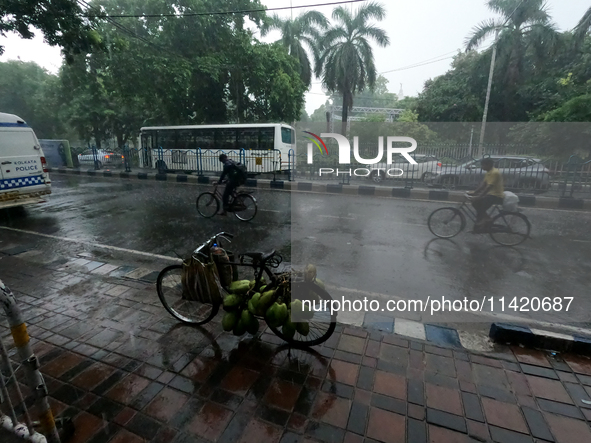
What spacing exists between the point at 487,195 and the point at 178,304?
5.19 metres

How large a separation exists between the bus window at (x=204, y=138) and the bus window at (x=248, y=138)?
1565 millimetres

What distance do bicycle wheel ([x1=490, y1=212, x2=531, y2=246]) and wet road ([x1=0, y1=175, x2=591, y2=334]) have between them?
198 mm

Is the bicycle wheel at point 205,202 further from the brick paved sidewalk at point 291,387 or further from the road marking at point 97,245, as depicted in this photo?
the brick paved sidewalk at point 291,387

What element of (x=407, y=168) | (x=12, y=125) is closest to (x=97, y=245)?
(x=12, y=125)

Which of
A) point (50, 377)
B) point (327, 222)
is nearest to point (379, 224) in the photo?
point (327, 222)

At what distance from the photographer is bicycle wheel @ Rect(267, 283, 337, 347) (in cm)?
271

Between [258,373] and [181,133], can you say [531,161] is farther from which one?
[181,133]

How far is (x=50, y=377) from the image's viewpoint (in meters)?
2.47

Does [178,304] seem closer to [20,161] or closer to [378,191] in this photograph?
[20,161]

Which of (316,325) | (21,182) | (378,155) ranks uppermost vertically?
(378,155)

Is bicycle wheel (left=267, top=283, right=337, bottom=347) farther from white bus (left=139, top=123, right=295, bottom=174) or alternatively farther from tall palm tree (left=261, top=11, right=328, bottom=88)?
tall palm tree (left=261, top=11, right=328, bottom=88)

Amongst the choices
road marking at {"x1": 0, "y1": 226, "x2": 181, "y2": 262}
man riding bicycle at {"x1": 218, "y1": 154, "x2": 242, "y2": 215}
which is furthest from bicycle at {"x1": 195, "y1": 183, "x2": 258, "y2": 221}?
road marking at {"x1": 0, "y1": 226, "x2": 181, "y2": 262}

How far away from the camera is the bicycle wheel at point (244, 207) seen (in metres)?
7.40

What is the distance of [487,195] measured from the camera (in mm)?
5625
